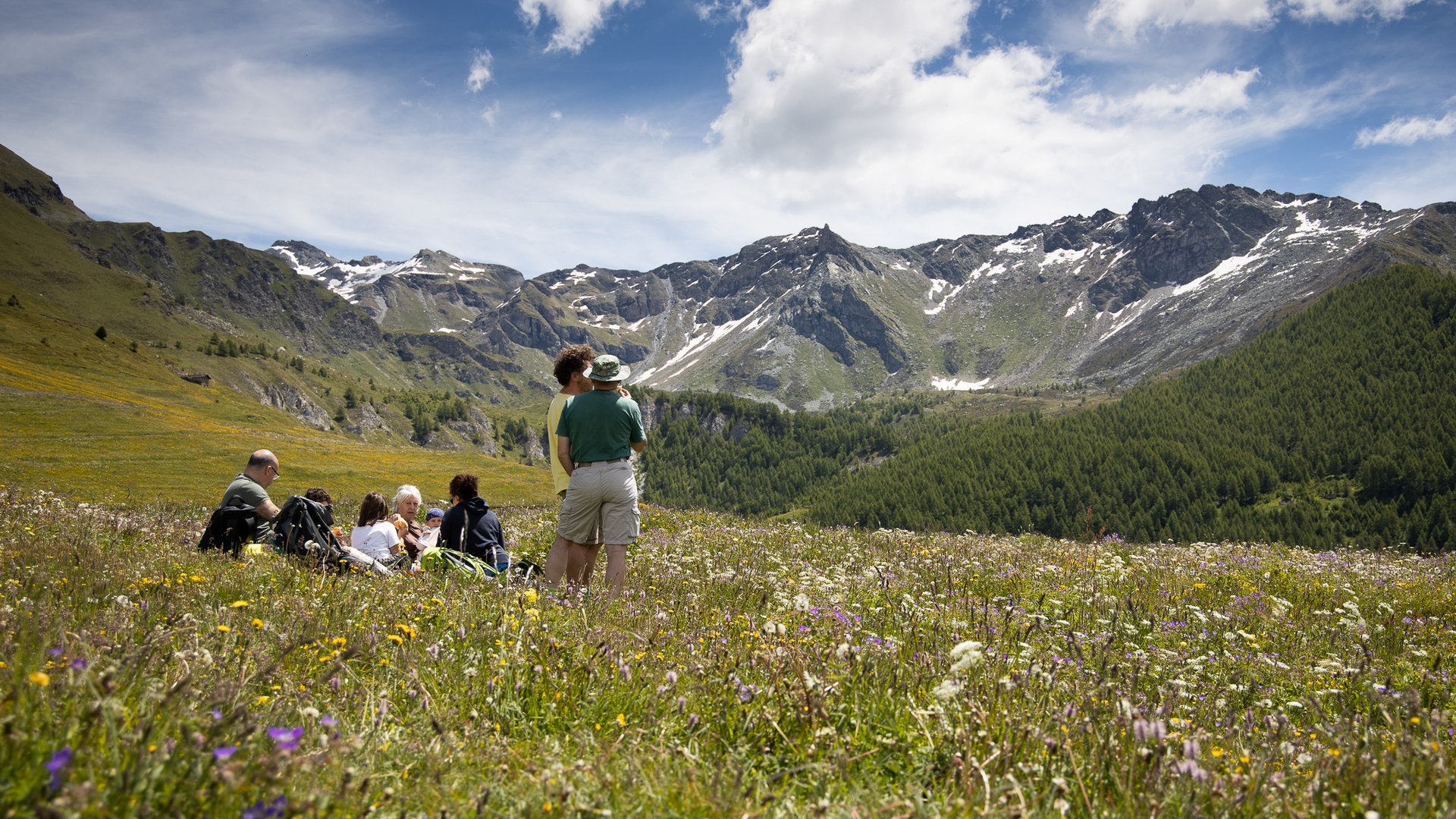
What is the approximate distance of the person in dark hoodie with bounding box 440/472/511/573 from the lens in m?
9.51

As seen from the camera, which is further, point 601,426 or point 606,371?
point 606,371

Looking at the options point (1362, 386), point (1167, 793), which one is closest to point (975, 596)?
point (1167, 793)

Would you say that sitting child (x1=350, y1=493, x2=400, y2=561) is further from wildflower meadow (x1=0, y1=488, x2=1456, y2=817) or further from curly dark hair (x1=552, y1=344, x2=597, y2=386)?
curly dark hair (x1=552, y1=344, x2=597, y2=386)

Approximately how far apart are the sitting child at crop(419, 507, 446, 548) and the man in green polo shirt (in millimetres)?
3187

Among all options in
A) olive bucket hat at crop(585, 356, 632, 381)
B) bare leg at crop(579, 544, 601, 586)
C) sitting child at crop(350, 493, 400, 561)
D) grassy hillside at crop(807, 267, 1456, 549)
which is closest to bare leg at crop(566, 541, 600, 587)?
bare leg at crop(579, 544, 601, 586)

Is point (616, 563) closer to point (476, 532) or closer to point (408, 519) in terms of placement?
point (476, 532)

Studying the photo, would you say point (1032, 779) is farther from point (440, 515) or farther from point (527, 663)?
point (440, 515)

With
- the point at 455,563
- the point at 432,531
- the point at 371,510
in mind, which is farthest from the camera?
the point at 432,531

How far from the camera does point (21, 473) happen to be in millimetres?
30797

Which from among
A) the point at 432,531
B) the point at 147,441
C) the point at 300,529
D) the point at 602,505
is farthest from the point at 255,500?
the point at 147,441

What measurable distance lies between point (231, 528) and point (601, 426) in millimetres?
5478

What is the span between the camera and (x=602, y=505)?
27.2 feet

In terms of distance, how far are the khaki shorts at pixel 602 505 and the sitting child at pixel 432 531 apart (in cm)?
313

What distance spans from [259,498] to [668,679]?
8656mm
